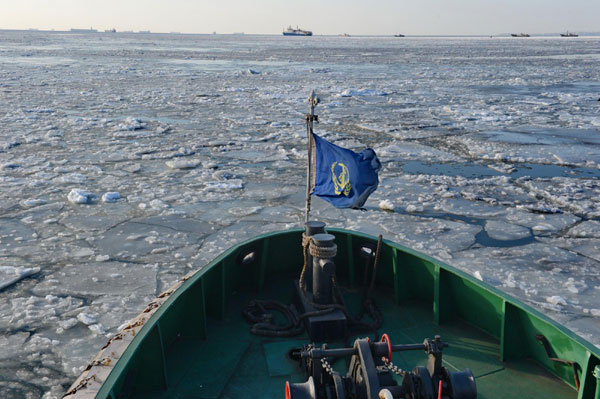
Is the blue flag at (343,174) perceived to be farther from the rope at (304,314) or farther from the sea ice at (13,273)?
the sea ice at (13,273)

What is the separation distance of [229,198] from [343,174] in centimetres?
461

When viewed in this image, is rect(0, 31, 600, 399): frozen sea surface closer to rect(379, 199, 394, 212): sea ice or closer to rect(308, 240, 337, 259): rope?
rect(379, 199, 394, 212): sea ice

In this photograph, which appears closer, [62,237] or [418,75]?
[62,237]

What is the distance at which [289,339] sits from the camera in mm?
3914

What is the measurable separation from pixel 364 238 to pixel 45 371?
2.91 m

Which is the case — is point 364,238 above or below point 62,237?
above

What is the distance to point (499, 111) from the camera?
1653 centimetres

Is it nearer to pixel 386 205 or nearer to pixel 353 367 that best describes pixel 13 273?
pixel 353 367

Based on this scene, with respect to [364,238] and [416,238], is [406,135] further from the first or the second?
[364,238]

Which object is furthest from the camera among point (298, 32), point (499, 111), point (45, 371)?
point (298, 32)

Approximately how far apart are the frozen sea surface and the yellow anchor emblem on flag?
239cm

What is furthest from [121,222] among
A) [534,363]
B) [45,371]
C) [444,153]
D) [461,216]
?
[444,153]

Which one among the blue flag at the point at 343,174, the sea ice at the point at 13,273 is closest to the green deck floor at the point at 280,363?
the blue flag at the point at 343,174

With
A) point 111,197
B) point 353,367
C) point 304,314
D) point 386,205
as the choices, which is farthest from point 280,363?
point 111,197
